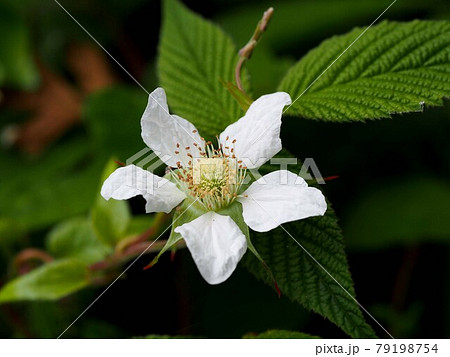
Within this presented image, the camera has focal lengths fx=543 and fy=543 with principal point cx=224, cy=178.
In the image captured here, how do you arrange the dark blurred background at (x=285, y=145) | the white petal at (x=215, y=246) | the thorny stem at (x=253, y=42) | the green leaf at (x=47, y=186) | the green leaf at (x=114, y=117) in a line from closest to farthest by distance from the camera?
the white petal at (x=215, y=246) < the thorny stem at (x=253, y=42) < the dark blurred background at (x=285, y=145) < the green leaf at (x=47, y=186) < the green leaf at (x=114, y=117)

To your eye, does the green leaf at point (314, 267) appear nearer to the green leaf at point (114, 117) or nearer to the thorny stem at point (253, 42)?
the thorny stem at point (253, 42)

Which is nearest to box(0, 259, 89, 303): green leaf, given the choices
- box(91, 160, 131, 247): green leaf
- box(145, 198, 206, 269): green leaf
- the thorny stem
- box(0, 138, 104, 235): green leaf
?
box(91, 160, 131, 247): green leaf

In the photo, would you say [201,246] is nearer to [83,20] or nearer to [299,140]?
[299,140]

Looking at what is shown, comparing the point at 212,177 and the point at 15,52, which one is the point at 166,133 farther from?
the point at 15,52

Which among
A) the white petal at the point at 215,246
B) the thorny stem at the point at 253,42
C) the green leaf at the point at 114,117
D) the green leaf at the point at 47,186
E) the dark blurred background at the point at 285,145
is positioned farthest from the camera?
the green leaf at the point at 114,117

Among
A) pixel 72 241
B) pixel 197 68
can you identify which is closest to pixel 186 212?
pixel 197 68

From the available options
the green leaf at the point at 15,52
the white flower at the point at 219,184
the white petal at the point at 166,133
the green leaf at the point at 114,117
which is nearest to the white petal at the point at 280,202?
the white flower at the point at 219,184

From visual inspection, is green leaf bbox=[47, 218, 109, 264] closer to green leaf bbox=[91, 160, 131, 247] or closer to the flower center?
green leaf bbox=[91, 160, 131, 247]
